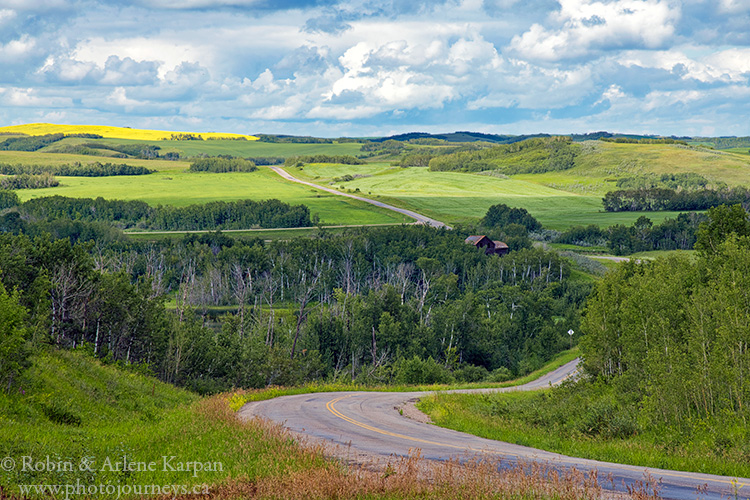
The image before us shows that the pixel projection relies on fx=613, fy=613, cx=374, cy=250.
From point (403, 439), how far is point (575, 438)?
7765 millimetres

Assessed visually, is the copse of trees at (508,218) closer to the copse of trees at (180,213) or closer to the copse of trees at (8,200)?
the copse of trees at (180,213)

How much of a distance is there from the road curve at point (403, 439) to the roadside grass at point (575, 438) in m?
0.91

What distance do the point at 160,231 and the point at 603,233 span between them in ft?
416

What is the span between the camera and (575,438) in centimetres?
2486

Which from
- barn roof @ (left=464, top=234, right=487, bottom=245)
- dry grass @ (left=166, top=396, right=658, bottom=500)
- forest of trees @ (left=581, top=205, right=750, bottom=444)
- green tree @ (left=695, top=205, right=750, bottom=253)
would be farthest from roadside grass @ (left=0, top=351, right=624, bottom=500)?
barn roof @ (left=464, top=234, right=487, bottom=245)

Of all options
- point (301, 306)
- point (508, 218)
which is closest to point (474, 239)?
point (508, 218)

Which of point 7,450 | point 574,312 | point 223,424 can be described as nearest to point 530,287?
point 574,312

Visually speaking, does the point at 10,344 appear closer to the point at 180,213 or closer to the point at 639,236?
the point at 639,236

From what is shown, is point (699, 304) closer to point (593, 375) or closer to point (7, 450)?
point (593, 375)

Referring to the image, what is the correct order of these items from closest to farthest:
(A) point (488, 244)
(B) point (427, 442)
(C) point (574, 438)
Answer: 1. (B) point (427, 442)
2. (C) point (574, 438)
3. (A) point (488, 244)

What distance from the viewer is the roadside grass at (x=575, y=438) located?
707 inches

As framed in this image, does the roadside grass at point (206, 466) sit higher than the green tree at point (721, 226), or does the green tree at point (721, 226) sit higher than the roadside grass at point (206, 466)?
the green tree at point (721, 226)

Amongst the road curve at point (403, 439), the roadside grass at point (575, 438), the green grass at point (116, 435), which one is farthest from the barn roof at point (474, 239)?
the green grass at point (116, 435)

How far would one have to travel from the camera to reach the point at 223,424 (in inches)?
816
